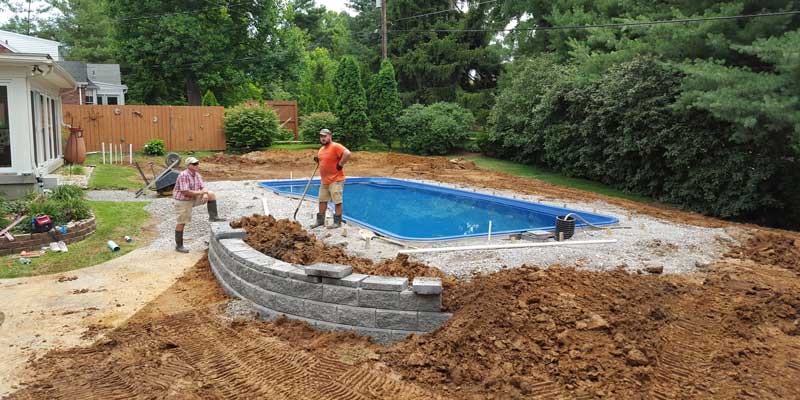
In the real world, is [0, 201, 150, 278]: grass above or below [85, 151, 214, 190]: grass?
below

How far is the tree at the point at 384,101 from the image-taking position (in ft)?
77.6

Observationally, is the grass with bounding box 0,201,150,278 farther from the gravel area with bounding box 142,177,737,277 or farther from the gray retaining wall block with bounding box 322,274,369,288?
the gray retaining wall block with bounding box 322,274,369,288

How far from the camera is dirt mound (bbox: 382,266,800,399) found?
3.67 m

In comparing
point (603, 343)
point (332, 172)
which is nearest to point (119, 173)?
point (332, 172)

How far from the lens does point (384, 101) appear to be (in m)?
23.7

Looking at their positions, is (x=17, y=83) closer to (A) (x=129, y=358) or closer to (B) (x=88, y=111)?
(A) (x=129, y=358)

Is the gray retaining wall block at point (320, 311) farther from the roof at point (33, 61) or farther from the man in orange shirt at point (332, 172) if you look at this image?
the roof at point (33, 61)

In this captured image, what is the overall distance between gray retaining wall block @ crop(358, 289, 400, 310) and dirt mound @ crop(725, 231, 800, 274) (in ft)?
15.8

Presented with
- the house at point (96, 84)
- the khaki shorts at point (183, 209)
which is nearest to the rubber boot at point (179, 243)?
the khaki shorts at point (183, 209)

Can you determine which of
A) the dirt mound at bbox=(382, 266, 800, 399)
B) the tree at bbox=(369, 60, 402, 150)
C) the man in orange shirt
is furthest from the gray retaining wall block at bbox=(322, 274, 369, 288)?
the tree at bbox=(369, 60, 402, 150)

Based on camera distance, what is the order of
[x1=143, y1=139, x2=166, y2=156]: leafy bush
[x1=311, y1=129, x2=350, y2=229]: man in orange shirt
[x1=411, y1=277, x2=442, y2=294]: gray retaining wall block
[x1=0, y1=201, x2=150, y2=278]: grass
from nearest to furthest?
1. [x1=411, y1=277, x2=442, y2=294]: gray retaining wall block
2. [x1=0, y1=201, x2=150, y2=278]: grass
3. [x1=311, y1=129, x2=350, y2=229]: man in orange shirt
4. [x1=143, y1=139, x2=166, y2=156]: leafy bush

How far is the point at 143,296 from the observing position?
5855 millimetres

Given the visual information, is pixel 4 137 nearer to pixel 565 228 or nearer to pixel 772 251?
pixel 565 228

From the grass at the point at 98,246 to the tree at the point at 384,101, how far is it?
14.6 metres
